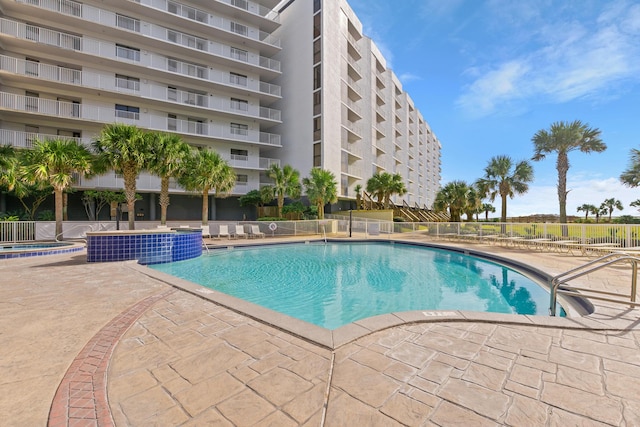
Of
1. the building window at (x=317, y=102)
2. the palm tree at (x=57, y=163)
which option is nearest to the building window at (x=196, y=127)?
the building window at (x=317, y=102)

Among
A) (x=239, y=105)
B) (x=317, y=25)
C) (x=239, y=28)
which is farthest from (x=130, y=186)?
(x=317, y=25)

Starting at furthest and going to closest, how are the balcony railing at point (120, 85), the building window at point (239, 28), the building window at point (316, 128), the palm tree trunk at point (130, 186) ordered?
the building window at point (316, 128), the building window at point (239, 28), the balcony railing at point (120, 85), the palm tree trunk at point (130, 186)

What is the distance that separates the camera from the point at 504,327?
3471 millimetres

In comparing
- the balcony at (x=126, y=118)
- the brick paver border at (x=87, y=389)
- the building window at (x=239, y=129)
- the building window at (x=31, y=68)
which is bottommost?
the brick paver border at (x=87, y=389)

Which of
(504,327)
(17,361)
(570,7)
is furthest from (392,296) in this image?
(570,7)

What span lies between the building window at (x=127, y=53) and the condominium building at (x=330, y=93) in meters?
12.6

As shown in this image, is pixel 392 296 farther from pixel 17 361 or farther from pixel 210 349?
pixel 17 361

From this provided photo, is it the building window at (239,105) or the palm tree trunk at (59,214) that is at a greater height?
the building window at (239,105)

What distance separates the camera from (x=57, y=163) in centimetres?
1278

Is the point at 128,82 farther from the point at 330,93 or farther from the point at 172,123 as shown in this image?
the point at 330,93

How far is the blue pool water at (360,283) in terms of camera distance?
5.64 m

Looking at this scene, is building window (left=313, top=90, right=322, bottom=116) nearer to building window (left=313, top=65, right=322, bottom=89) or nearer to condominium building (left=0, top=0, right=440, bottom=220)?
condominium building (left=0, top=0, right=440, bottom=220)

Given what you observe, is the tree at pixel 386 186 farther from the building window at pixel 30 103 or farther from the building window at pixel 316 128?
the building window at pixel 30 103

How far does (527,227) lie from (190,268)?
1592 cm
